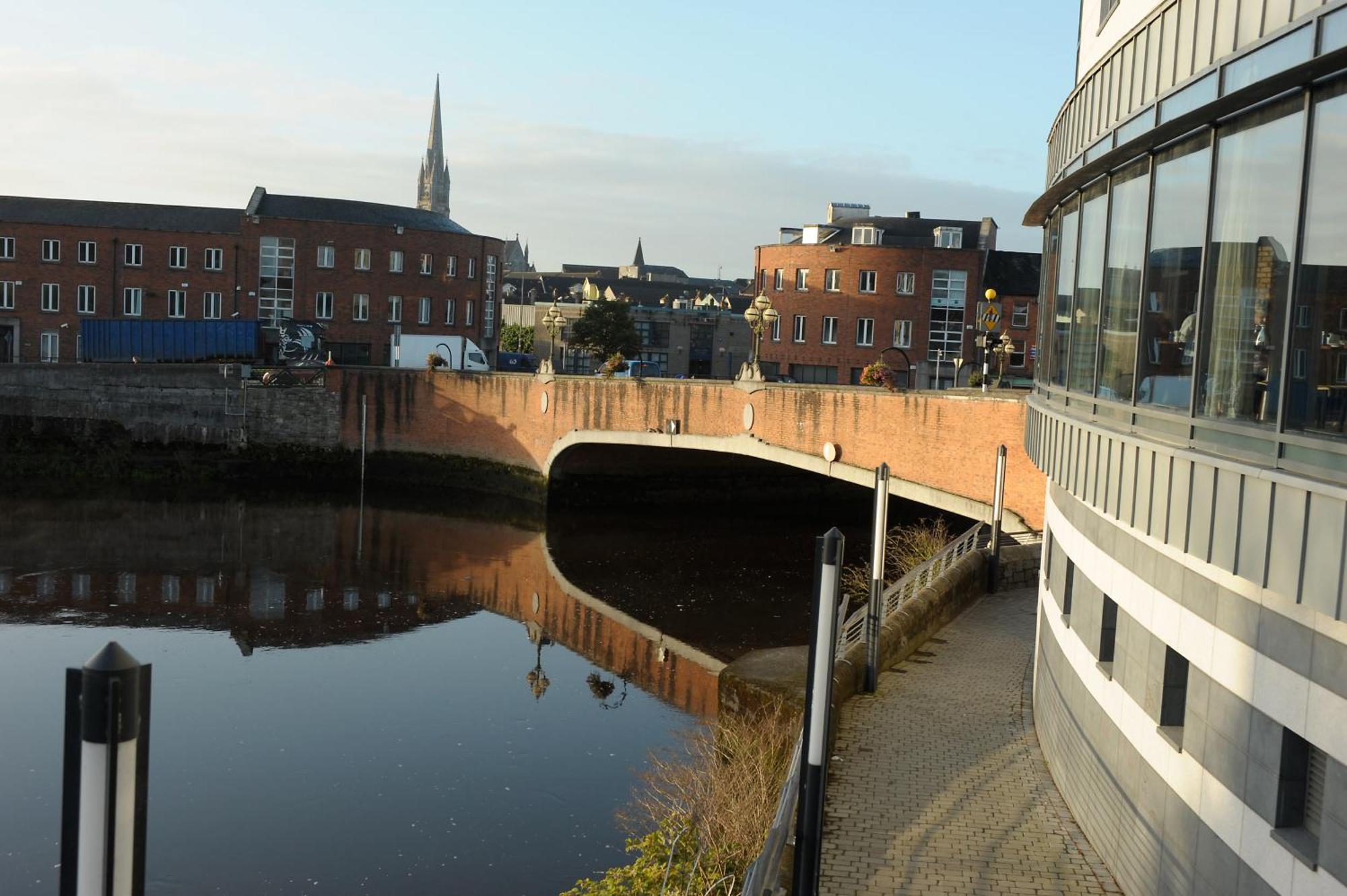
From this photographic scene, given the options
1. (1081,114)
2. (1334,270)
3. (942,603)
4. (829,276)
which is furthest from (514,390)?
(1334,270)

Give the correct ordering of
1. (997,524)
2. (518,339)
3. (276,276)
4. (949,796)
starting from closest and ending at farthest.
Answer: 1. (949,796)
2. (997,524)
3. (276,276)
4. (518,339)

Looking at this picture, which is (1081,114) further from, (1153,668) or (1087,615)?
(1153,668)

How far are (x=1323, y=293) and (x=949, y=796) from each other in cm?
680

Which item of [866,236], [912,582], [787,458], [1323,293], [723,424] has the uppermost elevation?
[866,236]

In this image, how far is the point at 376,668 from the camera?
71.3 feet

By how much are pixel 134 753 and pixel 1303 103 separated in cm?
578

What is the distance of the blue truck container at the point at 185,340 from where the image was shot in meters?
49.2

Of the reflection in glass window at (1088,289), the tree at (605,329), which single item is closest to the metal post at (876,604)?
the reflection in glass window at (1088,289)

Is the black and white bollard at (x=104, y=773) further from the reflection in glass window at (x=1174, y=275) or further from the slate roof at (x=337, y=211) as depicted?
the slate roof at (x=337, y=211)

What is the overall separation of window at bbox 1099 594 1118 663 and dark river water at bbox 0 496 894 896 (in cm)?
605

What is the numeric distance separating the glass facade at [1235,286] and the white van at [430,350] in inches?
1765

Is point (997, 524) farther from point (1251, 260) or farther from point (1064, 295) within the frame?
point (1251, 260)

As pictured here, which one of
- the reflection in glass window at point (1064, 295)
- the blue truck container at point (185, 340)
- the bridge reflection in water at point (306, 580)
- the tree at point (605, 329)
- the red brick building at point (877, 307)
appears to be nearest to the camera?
the reflection in glass window at point (1064, 295)

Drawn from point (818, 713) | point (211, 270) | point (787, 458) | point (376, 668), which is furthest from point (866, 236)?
point (818, 713)
